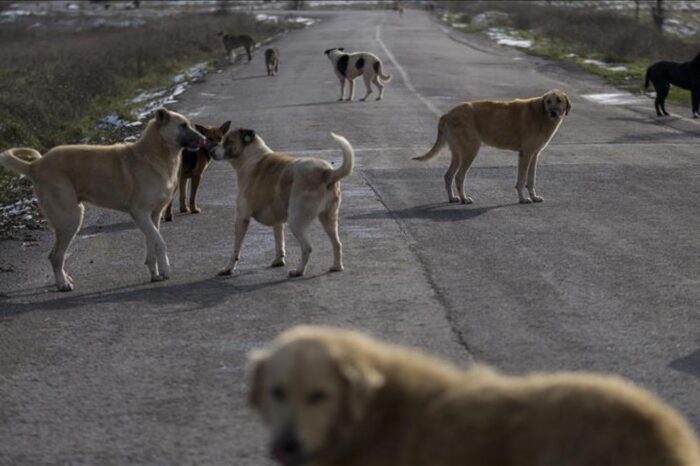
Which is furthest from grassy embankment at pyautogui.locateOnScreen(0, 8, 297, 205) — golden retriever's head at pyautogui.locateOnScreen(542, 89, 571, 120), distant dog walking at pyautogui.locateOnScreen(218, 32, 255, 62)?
golden retriever's head at pyautogui.locateOnScreen(542, 89, 571, 120)

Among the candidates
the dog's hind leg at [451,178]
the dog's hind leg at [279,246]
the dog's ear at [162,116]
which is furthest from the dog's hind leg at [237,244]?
the dog's hind leg at [451,178]

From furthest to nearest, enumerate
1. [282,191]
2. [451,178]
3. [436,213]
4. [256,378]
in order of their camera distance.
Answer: [451,178]
[436,213]
[282,191]
[256,378]

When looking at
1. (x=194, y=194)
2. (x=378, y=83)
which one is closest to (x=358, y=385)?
(x=194, y=194)

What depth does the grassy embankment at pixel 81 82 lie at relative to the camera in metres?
22.5

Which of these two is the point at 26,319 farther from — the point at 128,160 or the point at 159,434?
the point at 159,434

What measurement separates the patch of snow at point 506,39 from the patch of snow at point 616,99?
20.6 meters

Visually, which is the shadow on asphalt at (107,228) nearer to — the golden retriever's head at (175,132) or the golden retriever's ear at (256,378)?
the golden retriever's head at (175,132)

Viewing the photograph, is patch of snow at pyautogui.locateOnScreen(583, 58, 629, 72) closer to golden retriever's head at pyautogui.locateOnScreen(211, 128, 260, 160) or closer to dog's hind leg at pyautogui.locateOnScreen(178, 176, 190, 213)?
dog's hind leg at pyautogui.locateOnScreen(178, 176, 190, 213)

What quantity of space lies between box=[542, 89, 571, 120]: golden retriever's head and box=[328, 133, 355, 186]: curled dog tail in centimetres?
509

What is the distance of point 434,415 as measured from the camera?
415 cm

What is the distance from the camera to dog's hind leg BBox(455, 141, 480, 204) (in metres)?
15.1

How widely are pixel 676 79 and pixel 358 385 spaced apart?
890 inches

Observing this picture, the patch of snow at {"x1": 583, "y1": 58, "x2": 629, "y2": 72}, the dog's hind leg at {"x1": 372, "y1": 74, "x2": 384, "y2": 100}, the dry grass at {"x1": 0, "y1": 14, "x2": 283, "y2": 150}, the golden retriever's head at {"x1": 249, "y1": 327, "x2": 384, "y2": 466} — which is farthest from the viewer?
the patch of snow at {"x1": 583, "y1": 58, "x2": 629, "y2": 72}

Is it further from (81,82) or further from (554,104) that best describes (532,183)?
(81,82)
